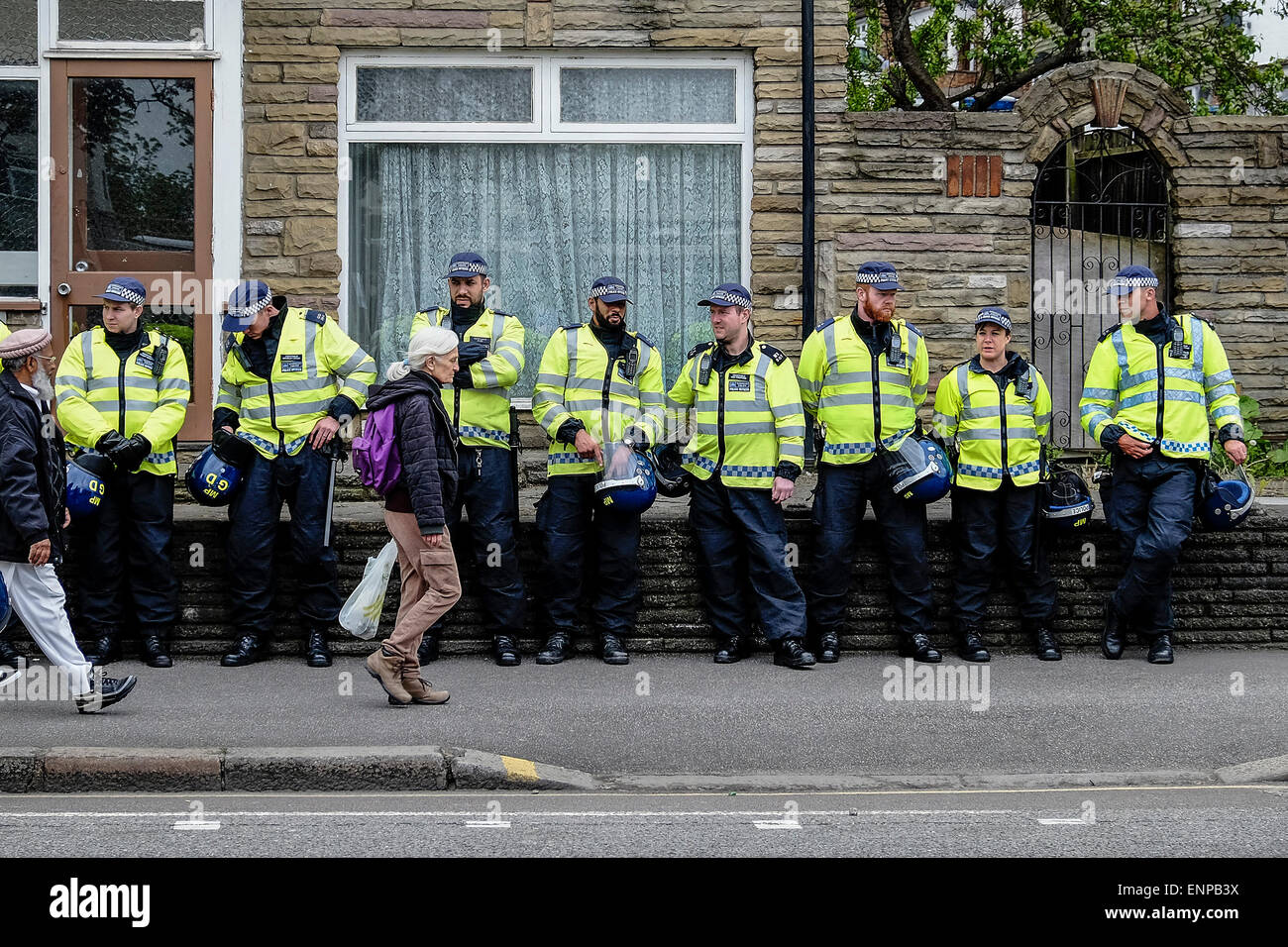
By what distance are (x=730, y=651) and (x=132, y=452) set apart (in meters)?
3.67

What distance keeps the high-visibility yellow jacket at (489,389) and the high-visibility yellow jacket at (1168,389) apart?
3.43 m

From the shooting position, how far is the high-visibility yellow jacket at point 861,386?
10188 mm

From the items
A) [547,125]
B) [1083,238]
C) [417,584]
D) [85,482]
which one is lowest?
[417,584]

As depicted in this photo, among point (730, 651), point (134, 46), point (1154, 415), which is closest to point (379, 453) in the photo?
point (730, 651)

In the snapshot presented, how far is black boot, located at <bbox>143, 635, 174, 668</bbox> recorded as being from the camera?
1021cm

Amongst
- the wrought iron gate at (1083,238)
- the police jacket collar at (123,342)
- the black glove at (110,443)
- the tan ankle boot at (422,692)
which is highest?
the wrought iron gate at (1083,238)

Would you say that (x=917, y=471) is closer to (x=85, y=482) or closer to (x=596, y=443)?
(x=596, y=443)

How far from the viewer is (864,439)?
33.4 ft

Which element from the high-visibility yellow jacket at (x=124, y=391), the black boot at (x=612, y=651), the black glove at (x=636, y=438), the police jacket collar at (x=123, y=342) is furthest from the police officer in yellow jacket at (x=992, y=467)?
the police jacket collar at (x=123, y=342)

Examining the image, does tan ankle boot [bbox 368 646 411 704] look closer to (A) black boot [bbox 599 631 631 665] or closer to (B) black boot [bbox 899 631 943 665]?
(A) black boot [bbox 599 631 631 665]

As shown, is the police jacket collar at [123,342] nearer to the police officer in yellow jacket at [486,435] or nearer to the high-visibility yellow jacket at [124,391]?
the high-visibility yellow jacket at [124,391]

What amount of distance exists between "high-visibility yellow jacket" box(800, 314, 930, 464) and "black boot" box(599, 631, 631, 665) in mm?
1684
